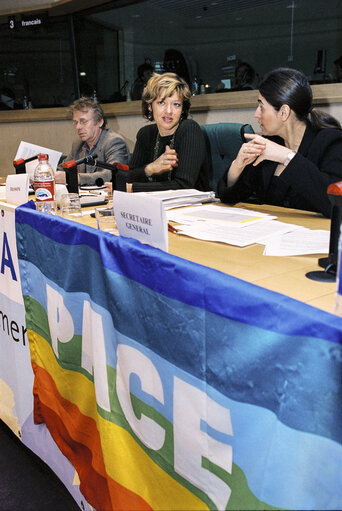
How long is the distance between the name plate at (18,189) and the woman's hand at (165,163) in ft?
2.97

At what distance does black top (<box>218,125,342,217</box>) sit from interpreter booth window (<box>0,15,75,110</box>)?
2.80 m

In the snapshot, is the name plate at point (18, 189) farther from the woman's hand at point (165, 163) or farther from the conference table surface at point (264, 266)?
the woman's hand at point (165, 163)

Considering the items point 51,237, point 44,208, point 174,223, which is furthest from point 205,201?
point 51,237

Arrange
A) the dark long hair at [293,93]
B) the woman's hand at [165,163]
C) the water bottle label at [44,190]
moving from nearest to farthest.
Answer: the water bottle label at [44,190]
the dark long hair at [293,93]
the woman's hand at [165,163]

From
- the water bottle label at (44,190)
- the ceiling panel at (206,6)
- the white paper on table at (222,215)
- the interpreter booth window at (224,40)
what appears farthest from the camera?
the ceiling panel at (206,6)

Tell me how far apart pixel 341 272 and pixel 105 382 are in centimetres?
58

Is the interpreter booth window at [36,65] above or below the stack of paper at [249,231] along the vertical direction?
above

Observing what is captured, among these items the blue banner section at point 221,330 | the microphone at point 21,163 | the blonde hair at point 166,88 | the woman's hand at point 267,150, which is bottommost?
the blue banner section at point 221,330

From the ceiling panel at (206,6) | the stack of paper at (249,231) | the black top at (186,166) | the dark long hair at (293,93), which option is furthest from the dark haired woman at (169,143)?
the ceiling panel at (206,6)

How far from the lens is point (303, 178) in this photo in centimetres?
130

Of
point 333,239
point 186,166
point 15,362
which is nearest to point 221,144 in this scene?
point 186,166

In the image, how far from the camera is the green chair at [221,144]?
2.23 meters

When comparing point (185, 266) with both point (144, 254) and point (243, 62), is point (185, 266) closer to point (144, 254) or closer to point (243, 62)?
point (144, 254)

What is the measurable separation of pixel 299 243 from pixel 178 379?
0.44m
